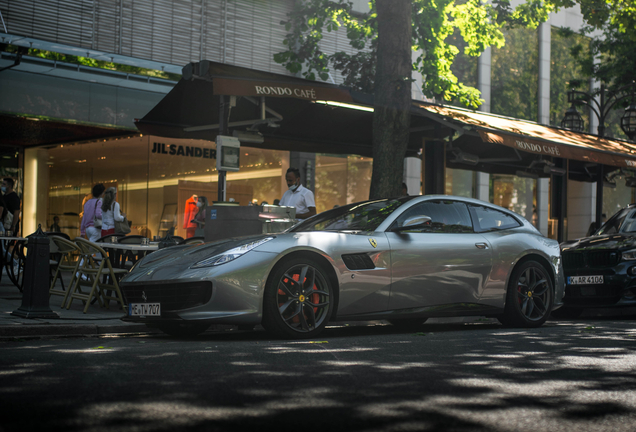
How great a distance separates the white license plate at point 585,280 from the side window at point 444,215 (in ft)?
9.56

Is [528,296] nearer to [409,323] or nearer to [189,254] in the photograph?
[409,323]

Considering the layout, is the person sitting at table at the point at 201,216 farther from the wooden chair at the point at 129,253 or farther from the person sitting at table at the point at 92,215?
the wooden chair at the point at 129,253

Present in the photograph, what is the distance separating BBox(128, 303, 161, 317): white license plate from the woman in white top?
19.6 ft

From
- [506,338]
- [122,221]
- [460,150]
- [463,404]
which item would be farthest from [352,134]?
[463,404]

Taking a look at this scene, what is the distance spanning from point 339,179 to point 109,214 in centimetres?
996

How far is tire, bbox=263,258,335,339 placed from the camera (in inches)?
248

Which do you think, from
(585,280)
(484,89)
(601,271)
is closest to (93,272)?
(585,280)

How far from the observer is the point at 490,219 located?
8203 millimetres

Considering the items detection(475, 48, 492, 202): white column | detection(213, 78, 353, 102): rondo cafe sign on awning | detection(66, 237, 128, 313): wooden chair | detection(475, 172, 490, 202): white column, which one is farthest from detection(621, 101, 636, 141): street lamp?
detection(66, 237, 128, 313): wooden chair

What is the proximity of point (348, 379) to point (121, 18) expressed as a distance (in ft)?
45.5

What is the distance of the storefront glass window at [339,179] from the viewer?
69.2 ft

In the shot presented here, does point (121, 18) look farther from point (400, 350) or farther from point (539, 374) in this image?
point (539, 374)

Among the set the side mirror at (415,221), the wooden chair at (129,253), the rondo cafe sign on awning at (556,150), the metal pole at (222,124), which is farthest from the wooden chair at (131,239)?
the rondo cafe sign on awning at (556,150)

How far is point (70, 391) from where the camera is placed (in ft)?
12.6
